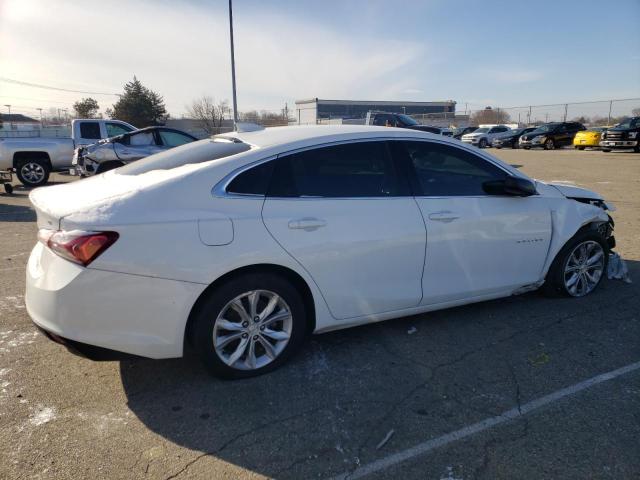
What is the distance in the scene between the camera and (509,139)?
32.8 m

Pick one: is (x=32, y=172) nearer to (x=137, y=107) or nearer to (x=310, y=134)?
(x=310, y=134)

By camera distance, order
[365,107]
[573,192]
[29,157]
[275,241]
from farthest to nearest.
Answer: [365,107] < [29,157] < [573,192] < [275,241]

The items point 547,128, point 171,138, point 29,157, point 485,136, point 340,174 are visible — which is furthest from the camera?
point 485,136

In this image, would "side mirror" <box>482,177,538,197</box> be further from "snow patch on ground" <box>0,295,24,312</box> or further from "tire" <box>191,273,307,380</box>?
"snow patch on ground" <box>0,295,24,312</box>

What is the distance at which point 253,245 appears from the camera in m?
2.86

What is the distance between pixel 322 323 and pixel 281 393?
56 cm

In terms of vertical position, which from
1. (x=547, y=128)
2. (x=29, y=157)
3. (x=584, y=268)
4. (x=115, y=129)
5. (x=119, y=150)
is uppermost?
(x=547, y=128)

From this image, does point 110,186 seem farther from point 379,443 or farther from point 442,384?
point 442,384

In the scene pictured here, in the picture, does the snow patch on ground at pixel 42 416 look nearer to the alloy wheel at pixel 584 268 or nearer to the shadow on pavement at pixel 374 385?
the shadow on pavement at pixel 374 385

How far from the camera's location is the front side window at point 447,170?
360cm

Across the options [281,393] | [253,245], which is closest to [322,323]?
[281,393]

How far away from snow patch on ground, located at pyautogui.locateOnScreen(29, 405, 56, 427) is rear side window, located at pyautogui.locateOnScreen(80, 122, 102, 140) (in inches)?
489

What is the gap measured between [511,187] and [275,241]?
205 cm

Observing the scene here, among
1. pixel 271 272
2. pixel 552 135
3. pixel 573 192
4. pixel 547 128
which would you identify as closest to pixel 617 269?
pixel 573 192
